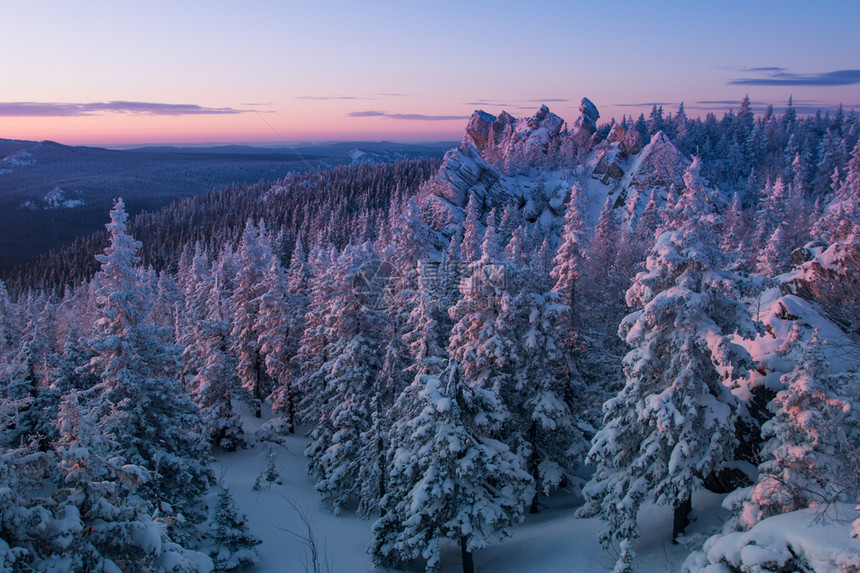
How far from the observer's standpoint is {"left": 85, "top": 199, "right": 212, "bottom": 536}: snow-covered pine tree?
17.6m

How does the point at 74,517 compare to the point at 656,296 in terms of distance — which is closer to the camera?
the point at 74,517

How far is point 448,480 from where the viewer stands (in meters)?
16.0

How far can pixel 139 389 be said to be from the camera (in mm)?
17938

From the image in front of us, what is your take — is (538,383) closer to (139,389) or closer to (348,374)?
(348,374)

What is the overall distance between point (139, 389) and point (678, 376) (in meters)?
17.9

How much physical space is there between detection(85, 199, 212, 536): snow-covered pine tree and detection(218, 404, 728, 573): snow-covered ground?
493cm

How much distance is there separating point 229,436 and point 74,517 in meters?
23.4

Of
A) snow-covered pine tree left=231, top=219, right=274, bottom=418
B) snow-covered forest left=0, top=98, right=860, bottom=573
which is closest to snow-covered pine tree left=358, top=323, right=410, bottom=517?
snow-covered forest left=0, top=98, right=860, bottom=573

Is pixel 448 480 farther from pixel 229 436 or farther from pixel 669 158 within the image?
pixel 669 158

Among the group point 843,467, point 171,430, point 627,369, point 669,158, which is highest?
point 669,158

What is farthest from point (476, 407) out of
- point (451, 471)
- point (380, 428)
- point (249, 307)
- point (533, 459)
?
point (249, 307)

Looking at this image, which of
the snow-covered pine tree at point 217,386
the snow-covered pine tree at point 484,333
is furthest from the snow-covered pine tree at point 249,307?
the snow-covered pine tree at point 484,333

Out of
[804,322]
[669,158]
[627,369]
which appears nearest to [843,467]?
[627,369]

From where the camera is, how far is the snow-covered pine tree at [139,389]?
1762 centimetres
